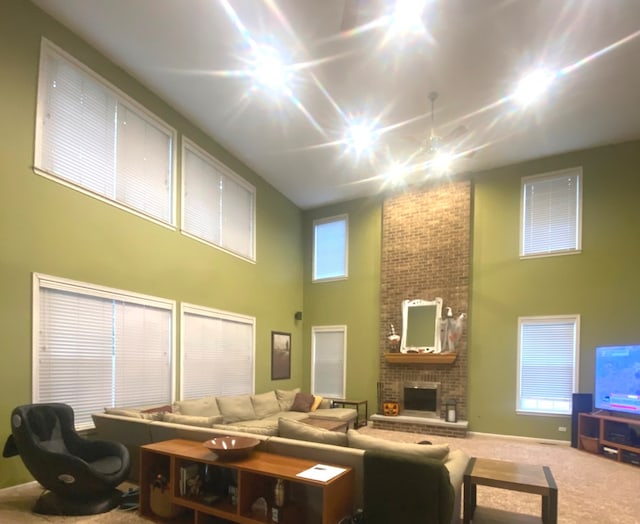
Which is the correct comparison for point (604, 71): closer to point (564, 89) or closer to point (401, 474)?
point (564, 89)

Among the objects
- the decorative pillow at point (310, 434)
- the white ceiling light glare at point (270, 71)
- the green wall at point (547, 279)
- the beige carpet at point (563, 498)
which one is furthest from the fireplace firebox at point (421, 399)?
the white ceiling light glare at point (270, 71)

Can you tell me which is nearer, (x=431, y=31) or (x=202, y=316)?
(x=431, y=31)

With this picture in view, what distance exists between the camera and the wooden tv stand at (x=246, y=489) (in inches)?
113

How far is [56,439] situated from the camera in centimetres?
396

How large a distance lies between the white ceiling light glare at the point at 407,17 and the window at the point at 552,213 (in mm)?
4441

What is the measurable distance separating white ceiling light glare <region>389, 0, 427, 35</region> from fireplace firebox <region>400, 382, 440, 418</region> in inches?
245

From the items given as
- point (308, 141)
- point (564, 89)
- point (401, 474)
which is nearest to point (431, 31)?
point (564, 89)

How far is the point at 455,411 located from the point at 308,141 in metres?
5.65

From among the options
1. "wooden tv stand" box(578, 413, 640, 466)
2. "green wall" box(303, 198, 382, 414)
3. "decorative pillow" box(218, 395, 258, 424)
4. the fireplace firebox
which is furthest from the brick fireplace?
"decorative pillow" box(218, 395, 258, 424)

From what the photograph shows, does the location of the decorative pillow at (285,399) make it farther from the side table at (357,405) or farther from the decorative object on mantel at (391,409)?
the decorative object on mantel at (391,409)

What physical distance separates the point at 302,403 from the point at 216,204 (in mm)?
4070

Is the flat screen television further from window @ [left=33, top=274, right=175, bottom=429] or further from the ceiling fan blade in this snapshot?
window @ [left=33, top=274, right=175, bottom=429]

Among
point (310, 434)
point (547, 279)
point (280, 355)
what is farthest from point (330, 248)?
point (310, 434)

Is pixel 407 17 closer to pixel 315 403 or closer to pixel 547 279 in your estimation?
pixel 547 279
